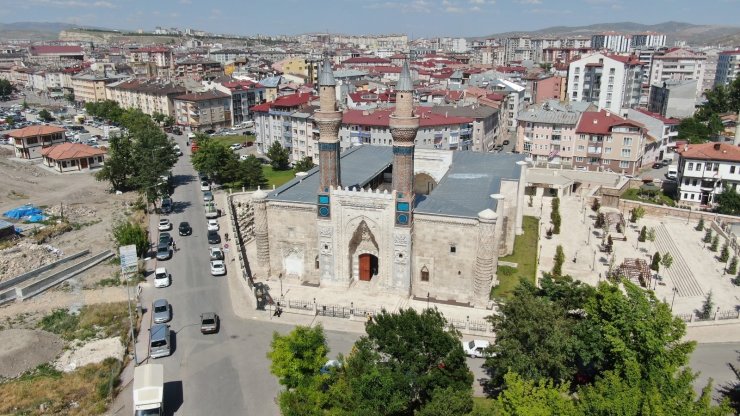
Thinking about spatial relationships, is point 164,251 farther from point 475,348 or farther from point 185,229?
point 475,348

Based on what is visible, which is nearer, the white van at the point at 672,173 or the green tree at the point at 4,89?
the white van at the point at 672,173

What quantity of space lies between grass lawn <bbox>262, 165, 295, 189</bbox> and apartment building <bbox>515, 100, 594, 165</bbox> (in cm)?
3701

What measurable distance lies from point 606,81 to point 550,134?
3873 centimetres

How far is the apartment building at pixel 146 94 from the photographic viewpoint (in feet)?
427

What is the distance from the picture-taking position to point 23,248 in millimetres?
54281

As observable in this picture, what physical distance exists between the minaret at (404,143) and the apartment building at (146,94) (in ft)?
343

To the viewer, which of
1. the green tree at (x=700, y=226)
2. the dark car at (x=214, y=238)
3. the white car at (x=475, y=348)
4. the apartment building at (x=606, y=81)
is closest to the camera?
the white car at (x=475, y=348)

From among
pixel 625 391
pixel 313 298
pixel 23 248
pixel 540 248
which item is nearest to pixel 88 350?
pixel 313 298

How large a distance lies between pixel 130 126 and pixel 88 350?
84508mm

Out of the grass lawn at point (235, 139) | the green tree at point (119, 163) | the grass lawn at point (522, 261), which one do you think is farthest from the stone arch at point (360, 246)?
the grass lawn at point (235, 139)

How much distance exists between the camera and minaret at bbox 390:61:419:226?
3841cm

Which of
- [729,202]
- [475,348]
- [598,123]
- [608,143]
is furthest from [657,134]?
[475,348]

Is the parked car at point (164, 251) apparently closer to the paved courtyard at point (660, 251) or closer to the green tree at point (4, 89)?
the paved courtyard at point (660, 251)

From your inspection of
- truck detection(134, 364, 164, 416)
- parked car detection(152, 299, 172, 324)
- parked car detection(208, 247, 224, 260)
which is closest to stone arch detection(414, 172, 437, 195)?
parked car detection(208, 247, 224, 260)
